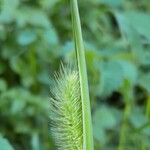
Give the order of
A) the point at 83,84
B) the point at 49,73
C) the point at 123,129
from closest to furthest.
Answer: the point at 83,84, the point at 123,129, the point at 49,73

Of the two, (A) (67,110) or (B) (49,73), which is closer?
(A) (67,110)

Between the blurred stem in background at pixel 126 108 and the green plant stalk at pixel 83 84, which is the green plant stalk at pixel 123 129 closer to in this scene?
the blurred stem in background at pixel 126 108

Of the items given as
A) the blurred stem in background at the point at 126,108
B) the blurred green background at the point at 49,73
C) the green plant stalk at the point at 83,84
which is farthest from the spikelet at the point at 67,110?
the blurred stem in background at the point at 126,108

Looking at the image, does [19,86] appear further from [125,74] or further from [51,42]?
[125,74]

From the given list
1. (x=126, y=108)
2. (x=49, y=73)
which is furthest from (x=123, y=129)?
(x=49, y=73)

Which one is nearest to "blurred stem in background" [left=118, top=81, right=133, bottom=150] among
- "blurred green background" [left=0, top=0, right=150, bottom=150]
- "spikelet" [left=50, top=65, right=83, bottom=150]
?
"blurred green background" [left=0, top=0, right=150, bottom=150]

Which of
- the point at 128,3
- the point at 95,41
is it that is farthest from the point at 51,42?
the point at 128,3

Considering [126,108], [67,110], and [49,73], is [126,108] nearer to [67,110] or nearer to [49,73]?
[49,73]
